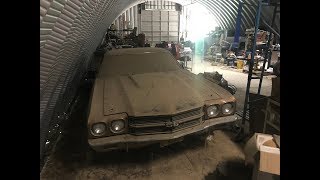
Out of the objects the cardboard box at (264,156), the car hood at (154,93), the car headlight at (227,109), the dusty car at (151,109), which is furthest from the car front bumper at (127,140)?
the cardboard box at (264,156)

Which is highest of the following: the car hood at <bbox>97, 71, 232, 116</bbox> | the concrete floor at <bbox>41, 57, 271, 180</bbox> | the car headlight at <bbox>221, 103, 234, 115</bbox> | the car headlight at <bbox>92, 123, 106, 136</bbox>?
the car hood at <bbox>97, 71, 232, 116</bbox>

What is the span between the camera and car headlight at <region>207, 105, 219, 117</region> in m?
4.01

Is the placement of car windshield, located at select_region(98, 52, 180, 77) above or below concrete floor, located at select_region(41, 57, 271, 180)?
above

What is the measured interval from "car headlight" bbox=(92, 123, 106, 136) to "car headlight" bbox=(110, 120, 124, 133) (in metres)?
0.12

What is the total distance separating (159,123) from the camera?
11.7ft

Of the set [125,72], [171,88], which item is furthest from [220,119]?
[125,72]

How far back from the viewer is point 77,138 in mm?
4746

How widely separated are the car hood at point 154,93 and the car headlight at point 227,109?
17cm

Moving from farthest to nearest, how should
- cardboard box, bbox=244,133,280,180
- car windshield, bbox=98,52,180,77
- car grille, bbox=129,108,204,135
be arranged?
car windshield, bbox=98,52,180,77 → car grille, bbox=129,108,204,135 → cardboard box, bbox=244,133,280,180

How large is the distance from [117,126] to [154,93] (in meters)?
0.78

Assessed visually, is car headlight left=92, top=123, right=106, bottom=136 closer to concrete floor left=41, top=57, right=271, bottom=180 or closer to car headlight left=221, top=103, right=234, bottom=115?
concrete floor left=41, top=57, right=271, bottom=180

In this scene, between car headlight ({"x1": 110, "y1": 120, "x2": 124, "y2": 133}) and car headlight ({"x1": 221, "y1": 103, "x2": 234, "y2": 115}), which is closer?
car headlight ({"x1": 110, "y1": 120, "x2": 124, "y2": 133})

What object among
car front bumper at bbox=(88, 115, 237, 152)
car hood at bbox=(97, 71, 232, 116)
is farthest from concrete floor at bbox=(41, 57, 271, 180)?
car hood at bbox=(97, 71, 232, 116)
